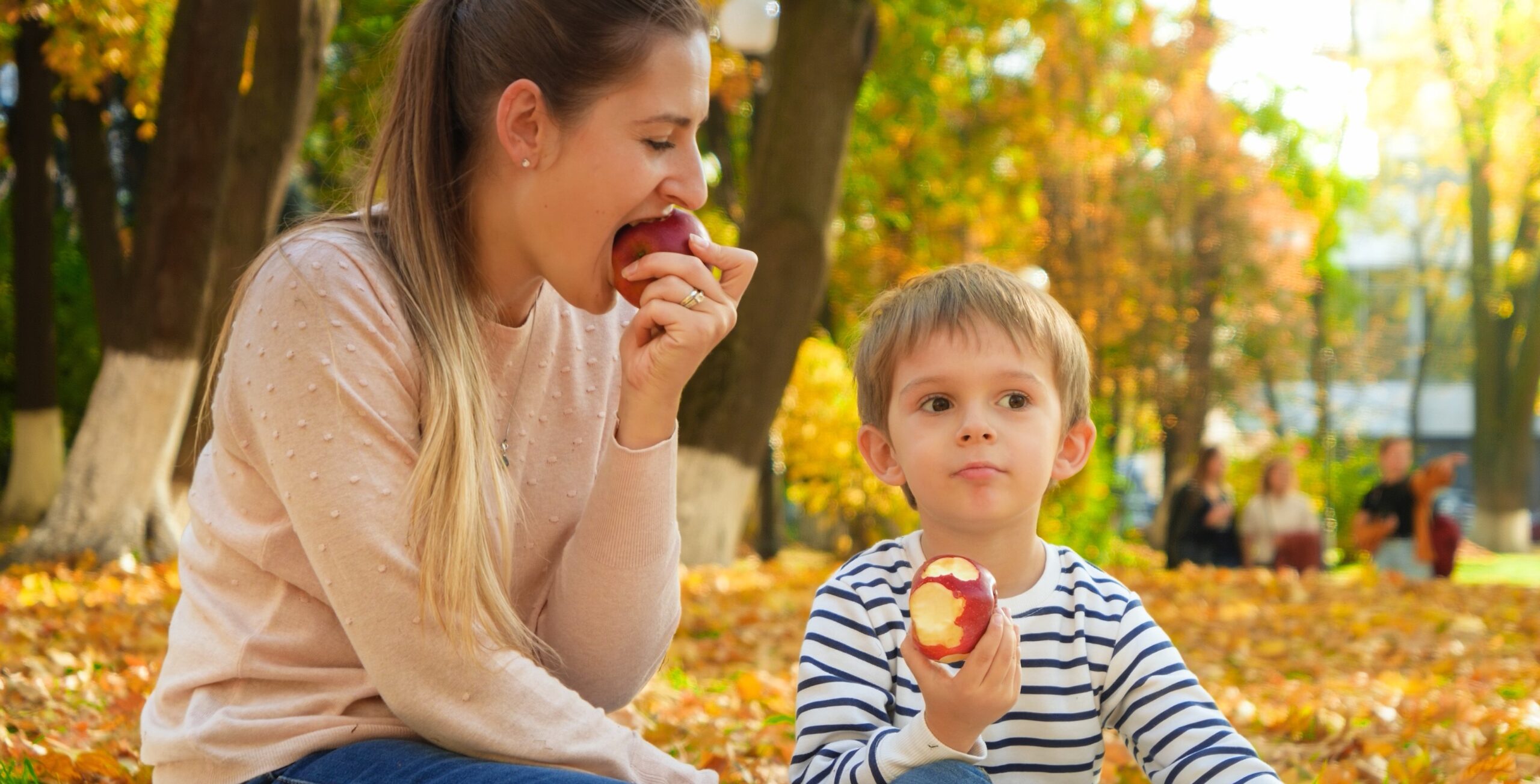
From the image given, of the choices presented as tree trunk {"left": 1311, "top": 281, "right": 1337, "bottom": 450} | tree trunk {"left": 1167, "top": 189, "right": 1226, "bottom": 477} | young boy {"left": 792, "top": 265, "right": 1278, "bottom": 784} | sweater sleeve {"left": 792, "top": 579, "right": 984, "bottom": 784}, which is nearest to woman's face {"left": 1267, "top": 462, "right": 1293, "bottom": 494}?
tree trunk {"left": 1167, "top": 189, "right": 1226, "bottom": 477}

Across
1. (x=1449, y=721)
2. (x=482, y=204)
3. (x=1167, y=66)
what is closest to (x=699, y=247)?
(x=482, y=204)

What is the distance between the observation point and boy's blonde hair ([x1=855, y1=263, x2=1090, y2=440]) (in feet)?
7.61

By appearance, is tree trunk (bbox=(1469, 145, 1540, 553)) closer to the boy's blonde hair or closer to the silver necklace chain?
the boy's blonde hair

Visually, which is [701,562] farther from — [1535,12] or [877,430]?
[1535,12]

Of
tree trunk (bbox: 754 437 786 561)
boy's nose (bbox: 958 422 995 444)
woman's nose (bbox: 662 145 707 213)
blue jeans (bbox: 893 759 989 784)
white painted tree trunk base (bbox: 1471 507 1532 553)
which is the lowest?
white painted tree trunk base (bbox: 1471 507 1532 553)

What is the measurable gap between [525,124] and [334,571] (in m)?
0.88

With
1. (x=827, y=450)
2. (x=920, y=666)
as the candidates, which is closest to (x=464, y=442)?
(x=920, y=666)

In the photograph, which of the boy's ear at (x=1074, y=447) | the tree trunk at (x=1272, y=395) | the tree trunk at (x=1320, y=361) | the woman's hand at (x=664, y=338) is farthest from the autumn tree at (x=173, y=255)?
the tree trunk at (x=1272, y=395)

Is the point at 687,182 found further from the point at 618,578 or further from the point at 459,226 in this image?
the point at 618,578

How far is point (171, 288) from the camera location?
8516mm

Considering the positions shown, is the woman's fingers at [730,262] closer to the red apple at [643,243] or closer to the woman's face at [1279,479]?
the red apple at [643,243]

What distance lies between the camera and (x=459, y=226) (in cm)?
257

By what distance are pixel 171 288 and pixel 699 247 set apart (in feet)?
23.1

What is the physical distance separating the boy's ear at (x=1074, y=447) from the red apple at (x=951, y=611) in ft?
1.80
